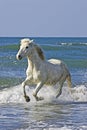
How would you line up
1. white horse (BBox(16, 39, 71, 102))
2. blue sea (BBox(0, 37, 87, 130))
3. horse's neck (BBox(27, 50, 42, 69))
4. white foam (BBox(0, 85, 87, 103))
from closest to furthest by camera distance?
blue sea (BBox(0, 37, 87, 130)) → white horse (BBox(16, 39, 71, 102)) → horse's neck (BBox(27, 50, 42, 69)) → white foam (BBox(0, 85, 87, 103))

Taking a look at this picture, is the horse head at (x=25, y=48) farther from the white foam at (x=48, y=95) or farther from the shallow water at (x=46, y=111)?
the white foam at (x=48, y=95)

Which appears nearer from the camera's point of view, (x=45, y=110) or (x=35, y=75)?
(x=45, y=110)

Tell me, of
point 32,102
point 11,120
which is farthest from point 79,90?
point 11,120

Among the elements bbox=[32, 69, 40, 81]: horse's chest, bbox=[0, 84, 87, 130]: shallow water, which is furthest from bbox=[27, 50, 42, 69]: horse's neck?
bbox=[0, 84, 87, 130]: shallow water

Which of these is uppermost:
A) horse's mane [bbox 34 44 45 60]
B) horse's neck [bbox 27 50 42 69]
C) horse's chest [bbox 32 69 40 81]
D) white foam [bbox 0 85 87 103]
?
horse's mane [bbox 34 44 45 60]

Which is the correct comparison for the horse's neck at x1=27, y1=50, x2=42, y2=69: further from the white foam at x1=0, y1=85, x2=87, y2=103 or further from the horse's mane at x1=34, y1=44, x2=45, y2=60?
the white foam at x1=0, y1=85, x2=87, y2=103

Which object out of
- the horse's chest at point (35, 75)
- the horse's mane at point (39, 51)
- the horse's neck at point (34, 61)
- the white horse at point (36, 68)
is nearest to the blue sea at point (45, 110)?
the white horse at point (36, 68)

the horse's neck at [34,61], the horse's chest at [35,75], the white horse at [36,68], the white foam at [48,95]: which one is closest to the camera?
the white horse at [36,68]

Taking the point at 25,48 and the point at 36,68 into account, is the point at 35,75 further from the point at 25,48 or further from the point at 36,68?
the point at 25,48

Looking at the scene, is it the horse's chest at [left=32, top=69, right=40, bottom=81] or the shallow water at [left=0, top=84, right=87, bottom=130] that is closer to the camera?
the shallow water at [left=0, top=84, right=87, bottom=130]

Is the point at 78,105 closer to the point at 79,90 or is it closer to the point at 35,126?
the point at 79,90

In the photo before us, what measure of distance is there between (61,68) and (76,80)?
15.8 feet

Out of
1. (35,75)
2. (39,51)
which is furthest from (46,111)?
(39,51)

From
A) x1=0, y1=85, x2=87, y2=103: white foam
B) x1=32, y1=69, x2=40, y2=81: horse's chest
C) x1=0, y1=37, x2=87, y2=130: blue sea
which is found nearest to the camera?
x1=0, y1=37, x2=87, y2=130: blue sea
